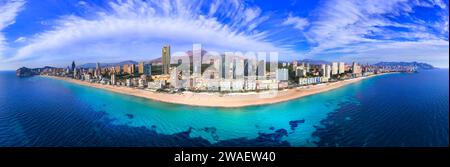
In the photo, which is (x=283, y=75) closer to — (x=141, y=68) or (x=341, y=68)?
(x=141, y=68)

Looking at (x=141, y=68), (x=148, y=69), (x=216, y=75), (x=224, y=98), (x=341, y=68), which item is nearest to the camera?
(x=224, y=98)

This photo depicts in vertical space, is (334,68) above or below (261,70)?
above

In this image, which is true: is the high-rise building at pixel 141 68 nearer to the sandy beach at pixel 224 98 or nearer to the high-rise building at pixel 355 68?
the sandy beach at pixel 224 98

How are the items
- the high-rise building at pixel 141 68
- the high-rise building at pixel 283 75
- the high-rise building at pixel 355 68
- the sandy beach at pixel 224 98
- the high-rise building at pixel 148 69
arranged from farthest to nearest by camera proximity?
1. the high-rise building at pixel 355 68
2. the high-rise building at pixel 141 68
3. the high-rise building at pixel 148 69
4. the high-rise building at pixel 283 75
5. the sandy beach at pixel 224 98

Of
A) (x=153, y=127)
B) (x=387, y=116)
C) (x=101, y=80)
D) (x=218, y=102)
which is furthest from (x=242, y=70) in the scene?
(x=101, y=80)

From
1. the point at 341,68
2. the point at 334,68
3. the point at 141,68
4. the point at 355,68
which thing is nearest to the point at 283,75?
the point at 334,68

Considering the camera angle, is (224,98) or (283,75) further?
(283,75)

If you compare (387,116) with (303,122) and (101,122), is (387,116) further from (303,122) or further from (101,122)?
(101,122)

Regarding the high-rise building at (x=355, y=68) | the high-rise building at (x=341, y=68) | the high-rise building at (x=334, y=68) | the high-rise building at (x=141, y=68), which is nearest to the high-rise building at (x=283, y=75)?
the high-rise building at (x=334, y=68)

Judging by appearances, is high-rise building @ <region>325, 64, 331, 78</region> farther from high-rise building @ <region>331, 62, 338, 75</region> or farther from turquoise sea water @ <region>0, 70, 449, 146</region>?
turquoise sea water @ <region>0, 70, 449, 146</region>

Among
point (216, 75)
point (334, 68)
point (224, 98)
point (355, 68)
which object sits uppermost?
point (355, 68)

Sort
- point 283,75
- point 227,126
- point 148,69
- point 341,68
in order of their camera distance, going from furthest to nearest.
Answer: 1. point 341,68
2. point 148,69
3. point 283,75
4. point 227,126
